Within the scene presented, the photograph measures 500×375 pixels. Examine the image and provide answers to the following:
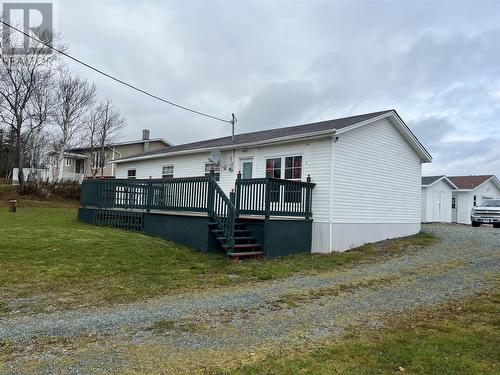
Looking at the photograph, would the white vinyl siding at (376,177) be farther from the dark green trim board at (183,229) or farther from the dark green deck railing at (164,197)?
the dark green trim board at (183,229)

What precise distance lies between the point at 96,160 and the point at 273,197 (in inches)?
1370

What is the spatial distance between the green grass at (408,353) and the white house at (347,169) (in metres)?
7.33

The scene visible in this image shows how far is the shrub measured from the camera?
2762cm

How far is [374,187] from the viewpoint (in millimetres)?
14812

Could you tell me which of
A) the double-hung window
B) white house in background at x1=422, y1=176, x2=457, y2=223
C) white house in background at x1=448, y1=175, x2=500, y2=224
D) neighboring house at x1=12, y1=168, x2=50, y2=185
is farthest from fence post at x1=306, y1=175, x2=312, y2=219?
white house in background at x1=448, y1=175, x2=500, y2=224

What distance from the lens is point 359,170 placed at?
14.1 metres

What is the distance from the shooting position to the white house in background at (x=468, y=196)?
109 ft

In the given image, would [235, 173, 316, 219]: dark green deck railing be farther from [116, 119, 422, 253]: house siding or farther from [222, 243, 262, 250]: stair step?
[222, 243, 262, 250]: stair step

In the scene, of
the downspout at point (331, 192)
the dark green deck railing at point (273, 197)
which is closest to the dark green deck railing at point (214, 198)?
the dark green deck railing at point (273, 197)

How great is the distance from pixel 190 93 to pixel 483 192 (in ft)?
84.7

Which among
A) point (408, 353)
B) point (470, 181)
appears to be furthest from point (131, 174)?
point (470, 181)

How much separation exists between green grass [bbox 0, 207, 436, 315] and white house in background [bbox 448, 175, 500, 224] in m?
24.5

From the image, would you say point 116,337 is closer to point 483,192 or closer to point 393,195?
point 393,195

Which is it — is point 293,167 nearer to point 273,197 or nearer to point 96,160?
point 273,197
